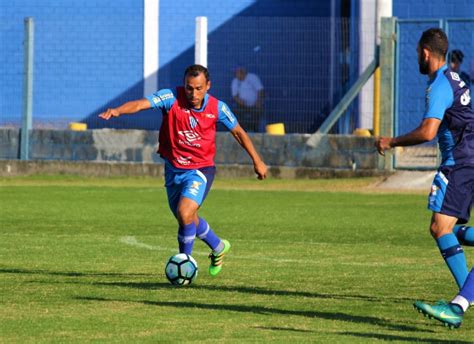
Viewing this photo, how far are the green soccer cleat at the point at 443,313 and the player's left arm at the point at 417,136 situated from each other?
111 cm

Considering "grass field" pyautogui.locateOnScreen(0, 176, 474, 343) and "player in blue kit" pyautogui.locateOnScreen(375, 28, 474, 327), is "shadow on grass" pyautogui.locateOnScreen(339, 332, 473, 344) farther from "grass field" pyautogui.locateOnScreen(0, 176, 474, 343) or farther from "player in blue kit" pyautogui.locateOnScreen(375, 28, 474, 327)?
"player in blue kit" pyautogui.locateOnScreen(375, 28, 474, 327)

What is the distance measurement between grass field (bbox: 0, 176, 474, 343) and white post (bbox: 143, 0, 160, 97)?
8072 millimetres

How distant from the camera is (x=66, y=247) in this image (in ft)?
→ 47.5

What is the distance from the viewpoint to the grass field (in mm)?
8641

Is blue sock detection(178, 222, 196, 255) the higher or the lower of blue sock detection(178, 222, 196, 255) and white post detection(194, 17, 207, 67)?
the lower

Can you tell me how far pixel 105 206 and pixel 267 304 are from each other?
11028 mm

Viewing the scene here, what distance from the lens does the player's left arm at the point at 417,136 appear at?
8.88 m

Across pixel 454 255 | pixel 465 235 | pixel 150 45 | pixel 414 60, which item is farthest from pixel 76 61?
pixel 454 255

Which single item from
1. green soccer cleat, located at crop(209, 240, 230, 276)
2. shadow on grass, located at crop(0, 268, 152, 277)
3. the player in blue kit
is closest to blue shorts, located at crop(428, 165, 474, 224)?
the player in blue kit

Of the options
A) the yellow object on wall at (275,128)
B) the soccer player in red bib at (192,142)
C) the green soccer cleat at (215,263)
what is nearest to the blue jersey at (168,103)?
the soccer player in red bib at (192,142)

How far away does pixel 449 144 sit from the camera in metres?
9.38

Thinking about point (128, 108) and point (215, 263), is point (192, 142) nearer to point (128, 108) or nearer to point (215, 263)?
point (128, 108)

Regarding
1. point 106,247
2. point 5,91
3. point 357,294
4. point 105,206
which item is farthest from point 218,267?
point 5,91

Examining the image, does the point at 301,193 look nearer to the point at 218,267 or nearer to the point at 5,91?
the point at 5,91
